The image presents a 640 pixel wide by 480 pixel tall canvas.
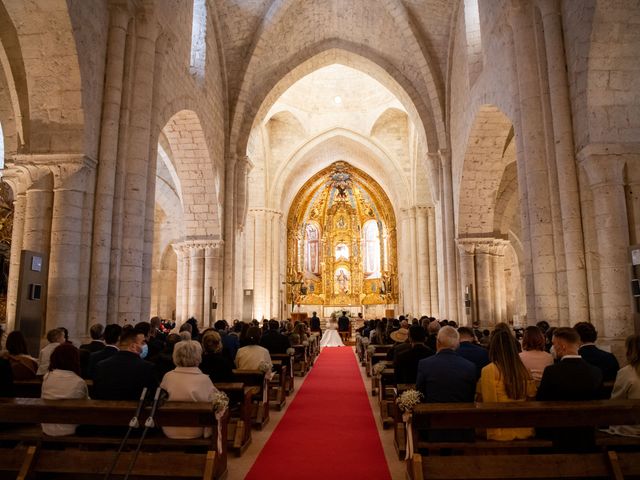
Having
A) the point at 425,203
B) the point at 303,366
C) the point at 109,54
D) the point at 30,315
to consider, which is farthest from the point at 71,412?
the point at 425,203

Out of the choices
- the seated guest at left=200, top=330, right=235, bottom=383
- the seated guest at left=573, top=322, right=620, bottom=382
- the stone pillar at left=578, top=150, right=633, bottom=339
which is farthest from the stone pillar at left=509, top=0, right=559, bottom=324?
the seated guest at left=200, top=330, right=235, bottom=383

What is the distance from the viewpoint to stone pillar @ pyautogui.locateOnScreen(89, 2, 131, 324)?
8.69 meters

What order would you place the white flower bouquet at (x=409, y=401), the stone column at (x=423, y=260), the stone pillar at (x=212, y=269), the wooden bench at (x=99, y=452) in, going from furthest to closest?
the stone column at (x=423, y=260) < the stone pillar at (x=212, y=269) < the white flower bouquet at (x=409, y=401) < the wooden bench at (x=99, y=452)

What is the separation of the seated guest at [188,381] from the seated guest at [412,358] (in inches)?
95.5

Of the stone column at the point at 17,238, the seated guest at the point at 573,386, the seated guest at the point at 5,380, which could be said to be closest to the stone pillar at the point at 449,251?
the stone column at the point at 17,238

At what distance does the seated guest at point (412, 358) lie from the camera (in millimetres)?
5809

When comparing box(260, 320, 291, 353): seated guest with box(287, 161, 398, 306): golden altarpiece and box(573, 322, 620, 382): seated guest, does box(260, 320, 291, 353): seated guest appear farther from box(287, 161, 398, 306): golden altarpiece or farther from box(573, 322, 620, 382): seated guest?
box(287, 161, 398, 306): golden altarpiece

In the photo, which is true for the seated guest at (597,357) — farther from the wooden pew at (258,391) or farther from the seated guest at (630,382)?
the wooden pew at (258,391)

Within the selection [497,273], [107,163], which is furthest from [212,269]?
[497,273]

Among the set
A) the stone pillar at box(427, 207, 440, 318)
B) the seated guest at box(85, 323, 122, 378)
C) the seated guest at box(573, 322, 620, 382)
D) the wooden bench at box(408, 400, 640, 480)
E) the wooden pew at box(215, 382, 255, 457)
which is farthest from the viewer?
the stone pillar at box(427, 207, 440, 318)

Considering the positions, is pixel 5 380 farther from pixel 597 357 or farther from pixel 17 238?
pixel 597 357

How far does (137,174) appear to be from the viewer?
9445mm

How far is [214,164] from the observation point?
16.2 meters

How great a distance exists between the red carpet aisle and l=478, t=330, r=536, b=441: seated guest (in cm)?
152
